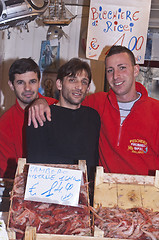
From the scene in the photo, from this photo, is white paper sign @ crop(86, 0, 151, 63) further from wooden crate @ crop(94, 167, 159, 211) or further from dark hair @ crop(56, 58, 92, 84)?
wooden crate @ crop(94, 167, 159, 211)

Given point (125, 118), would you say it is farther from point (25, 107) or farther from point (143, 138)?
point (25, 107)

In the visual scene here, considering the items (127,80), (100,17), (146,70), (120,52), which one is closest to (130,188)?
(127,80)

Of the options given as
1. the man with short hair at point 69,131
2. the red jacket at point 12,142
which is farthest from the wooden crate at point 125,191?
the red jacket at point 12,142

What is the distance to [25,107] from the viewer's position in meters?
2.18

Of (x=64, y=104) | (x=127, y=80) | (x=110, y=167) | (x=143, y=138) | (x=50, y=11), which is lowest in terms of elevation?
(x=110, y=167)

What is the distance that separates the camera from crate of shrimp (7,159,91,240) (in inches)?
39.2

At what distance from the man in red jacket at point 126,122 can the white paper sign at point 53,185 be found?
706mm

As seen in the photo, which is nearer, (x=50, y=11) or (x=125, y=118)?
(x=125, y=118)

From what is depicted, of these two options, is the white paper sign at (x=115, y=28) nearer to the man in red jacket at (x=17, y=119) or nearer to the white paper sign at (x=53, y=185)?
the man in red jacket at (x=17, y=119)

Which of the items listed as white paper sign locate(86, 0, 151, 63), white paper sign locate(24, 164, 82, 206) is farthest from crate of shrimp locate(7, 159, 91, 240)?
white paper sign locate(86, 0, 151, 63)

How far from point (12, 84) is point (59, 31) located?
133 centimetres

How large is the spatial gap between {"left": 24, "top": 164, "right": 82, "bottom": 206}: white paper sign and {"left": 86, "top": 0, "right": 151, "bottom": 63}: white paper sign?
59.6 inches

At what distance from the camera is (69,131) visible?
5.09 feet

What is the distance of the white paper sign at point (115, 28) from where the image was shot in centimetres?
243
